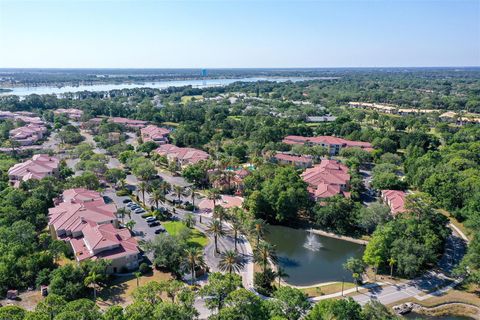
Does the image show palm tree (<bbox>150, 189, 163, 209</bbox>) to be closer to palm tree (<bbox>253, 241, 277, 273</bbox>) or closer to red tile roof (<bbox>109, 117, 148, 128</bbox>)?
palm tree (<bbox>253, 241, 277, 273</bbox>)

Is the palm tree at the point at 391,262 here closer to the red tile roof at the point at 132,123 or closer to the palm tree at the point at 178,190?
the palm tree at the point at 178,190

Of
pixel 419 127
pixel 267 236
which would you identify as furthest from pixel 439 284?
pixel 419 127

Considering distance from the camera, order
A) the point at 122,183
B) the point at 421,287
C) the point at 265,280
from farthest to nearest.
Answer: the point at 122,183, the point at 421,287, the point at 265,280

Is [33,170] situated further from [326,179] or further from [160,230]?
[326,179]

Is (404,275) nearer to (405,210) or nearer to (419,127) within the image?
(405,210)

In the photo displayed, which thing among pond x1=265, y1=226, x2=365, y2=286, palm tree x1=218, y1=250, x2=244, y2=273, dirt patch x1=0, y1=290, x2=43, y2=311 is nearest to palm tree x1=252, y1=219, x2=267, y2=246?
palm tree x1=218, y1=250, x2=244, y2=273

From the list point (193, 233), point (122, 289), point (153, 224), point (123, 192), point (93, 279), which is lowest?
point (122, 289)

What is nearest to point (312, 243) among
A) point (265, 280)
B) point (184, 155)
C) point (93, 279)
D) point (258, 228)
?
point (258, 228)
